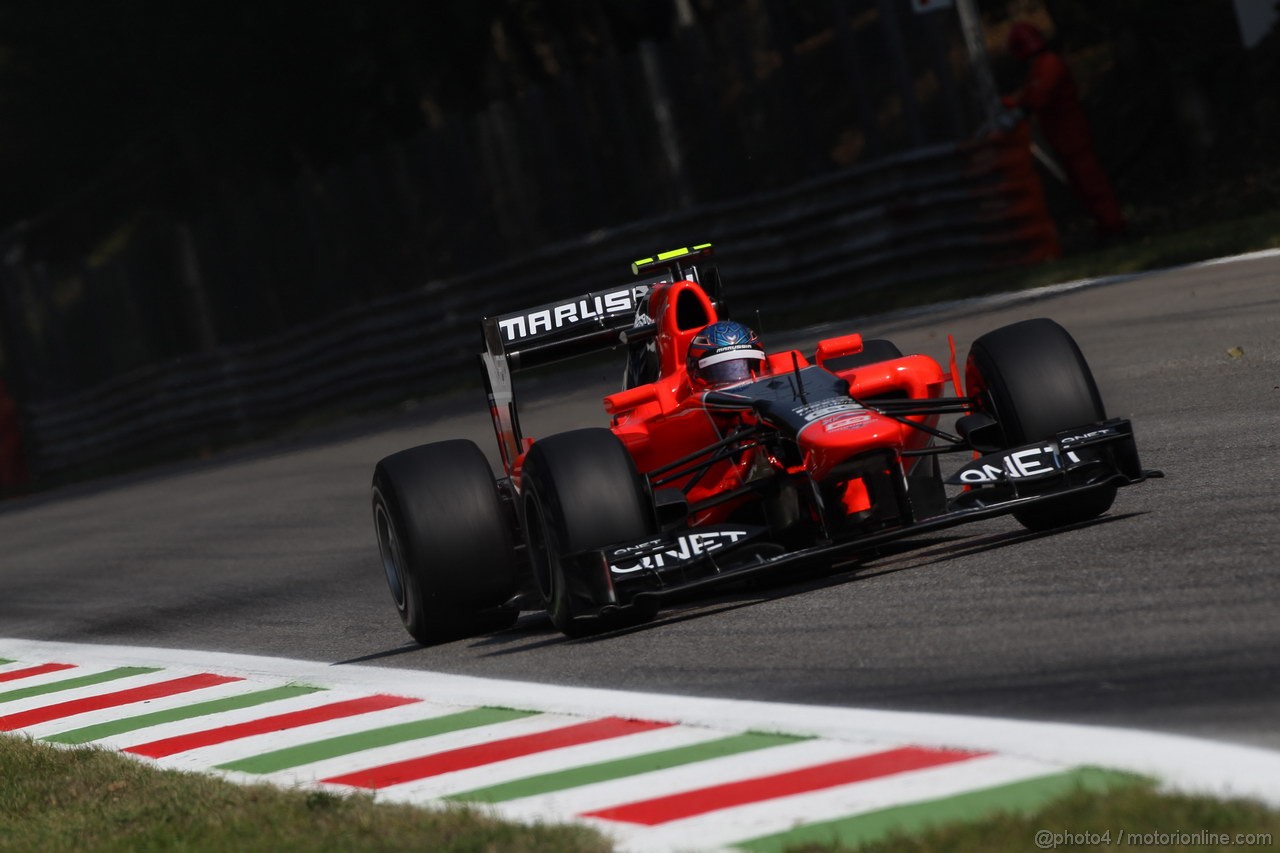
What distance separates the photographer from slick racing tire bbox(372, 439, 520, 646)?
8156 mm

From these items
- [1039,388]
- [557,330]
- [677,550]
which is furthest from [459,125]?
[677,550]

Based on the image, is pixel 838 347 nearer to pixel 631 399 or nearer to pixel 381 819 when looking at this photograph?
pixel 631 399

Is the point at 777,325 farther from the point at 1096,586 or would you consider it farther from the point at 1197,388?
the point at 1096,586

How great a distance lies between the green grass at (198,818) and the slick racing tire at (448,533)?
1.59 metres

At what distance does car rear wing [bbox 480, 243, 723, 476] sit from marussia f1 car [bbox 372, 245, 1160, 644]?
1.97 feet

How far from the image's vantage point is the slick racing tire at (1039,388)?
7.66 meters

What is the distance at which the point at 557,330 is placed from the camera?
9609 millimetres

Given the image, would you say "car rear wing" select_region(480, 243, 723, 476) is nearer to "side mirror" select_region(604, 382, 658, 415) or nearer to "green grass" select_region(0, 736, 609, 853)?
"side mirror" select_region(604, 382, 658, 415)

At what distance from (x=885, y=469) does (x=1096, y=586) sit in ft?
3.53

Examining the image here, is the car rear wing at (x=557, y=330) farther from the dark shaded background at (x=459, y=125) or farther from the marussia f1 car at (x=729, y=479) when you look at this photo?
the dark shaded background at (x=459, y=125)

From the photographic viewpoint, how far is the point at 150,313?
3066 centimetres

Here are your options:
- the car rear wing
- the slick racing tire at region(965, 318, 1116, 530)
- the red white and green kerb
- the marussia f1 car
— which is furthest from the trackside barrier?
the red white and green kerb

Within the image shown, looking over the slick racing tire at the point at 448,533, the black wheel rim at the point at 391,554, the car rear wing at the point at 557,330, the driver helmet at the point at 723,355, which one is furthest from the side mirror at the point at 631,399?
the black wheel rim at the point at 391,554

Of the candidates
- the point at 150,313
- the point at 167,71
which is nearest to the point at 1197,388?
the point at 150,313
